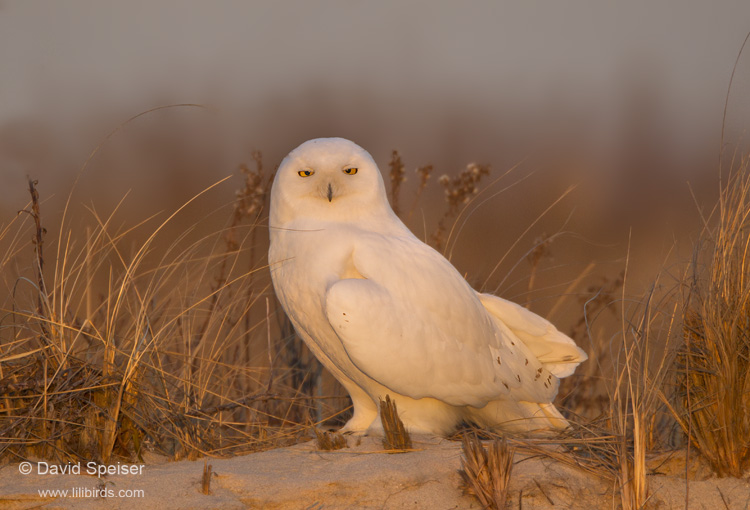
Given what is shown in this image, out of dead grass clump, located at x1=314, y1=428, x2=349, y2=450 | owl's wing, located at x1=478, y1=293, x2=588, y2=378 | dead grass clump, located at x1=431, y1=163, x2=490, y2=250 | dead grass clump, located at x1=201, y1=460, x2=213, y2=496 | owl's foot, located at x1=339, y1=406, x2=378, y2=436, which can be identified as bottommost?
owl's foot, located at x1=339, y1=406, x2=378, y2=436

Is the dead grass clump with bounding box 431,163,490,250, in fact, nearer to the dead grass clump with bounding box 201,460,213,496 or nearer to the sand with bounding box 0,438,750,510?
the sand with bounding box 0,438,750,510

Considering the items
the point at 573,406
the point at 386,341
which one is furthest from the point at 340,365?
the point at 573,406

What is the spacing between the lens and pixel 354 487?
3.22 meters

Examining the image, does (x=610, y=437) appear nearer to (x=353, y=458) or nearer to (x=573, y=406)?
(x=353, y=458)

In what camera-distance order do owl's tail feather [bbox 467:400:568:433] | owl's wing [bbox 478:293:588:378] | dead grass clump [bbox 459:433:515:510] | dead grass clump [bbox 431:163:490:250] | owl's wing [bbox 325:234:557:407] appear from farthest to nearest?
dead grass clump [bbox 431:163:490:250]
owl's wing [bbox 478:293:588:378]
owl's tail feather [bbox 467:400:568:433]
owl's wing [bbox 325:234:557:407]
dead grass clump [bbox 459:433:515:510]

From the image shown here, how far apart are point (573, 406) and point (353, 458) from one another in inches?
108

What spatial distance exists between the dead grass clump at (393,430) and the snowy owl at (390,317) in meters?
0.24

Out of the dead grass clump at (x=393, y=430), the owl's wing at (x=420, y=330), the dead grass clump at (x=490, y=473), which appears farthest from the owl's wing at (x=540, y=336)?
the dead grass clump at (x=490, y=473)

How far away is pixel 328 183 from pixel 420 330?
0.87 m

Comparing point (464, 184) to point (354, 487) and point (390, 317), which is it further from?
point (354, 487)

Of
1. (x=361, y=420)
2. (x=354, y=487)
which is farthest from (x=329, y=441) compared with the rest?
(x=361, y=420)

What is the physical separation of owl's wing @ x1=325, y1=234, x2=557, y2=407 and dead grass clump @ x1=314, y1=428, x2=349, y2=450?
40 centimetres

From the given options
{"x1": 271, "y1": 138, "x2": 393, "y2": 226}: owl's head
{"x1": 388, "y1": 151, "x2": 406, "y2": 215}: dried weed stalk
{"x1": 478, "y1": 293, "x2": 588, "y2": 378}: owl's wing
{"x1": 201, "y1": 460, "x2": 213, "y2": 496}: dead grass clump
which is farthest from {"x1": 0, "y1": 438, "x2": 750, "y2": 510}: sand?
{"x1": 388, "y1": 151, "x2": 406, "y2": 215}: dried weed stalk

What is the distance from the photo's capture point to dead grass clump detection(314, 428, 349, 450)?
12.3 feet
